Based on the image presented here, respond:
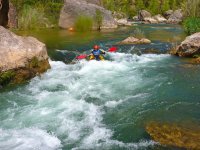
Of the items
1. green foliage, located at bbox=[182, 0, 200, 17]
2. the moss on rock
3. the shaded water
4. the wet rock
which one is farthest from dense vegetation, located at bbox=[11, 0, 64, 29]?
the wet rock

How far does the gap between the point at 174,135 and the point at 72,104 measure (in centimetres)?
412

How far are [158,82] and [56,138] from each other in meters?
6.39

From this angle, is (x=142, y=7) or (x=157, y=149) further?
(x=142, y=7)

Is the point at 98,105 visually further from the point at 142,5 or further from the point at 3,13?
the point at 142,5

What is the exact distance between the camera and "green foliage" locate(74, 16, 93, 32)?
36.8 metres

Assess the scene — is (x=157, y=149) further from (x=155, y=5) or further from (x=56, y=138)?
(x=155, y=5)

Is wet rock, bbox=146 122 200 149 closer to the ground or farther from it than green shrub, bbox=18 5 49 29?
Answer: closer to the ground

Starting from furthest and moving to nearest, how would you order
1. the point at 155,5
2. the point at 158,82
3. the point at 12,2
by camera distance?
the point at 155,5 → the point at 12,2 → the point at 158,82

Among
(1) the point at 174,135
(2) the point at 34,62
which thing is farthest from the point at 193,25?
(1) the point at 174,135

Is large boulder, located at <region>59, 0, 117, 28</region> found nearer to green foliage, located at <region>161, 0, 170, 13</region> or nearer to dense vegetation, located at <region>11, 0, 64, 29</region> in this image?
dense vegetation, located at <region>11, 0, 64, 29</region>

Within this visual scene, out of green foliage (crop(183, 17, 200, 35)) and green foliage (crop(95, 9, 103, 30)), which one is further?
green foliage (crop(95, 9, 103, 30))

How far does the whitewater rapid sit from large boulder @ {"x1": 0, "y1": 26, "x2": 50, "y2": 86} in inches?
20.9

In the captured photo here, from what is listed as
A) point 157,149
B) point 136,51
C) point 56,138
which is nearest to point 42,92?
point 56,138

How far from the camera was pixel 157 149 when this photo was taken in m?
7.77
